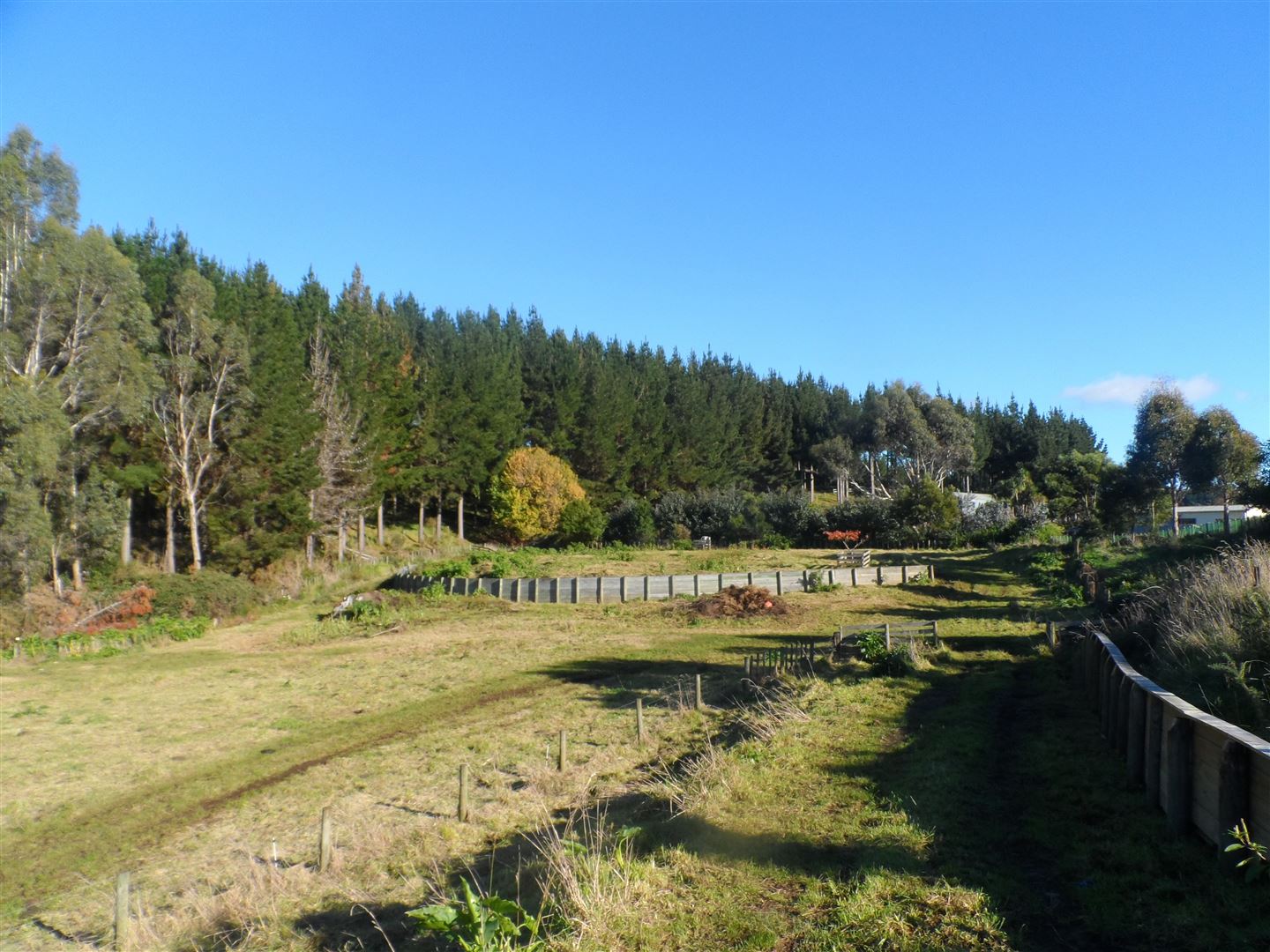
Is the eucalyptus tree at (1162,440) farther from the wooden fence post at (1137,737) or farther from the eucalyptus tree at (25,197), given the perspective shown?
the eucalyptus tree at (25,197)

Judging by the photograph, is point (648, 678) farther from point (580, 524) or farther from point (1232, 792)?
point (580, 524)

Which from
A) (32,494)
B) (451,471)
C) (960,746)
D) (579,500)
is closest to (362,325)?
(451,471)

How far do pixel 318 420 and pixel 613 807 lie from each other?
46310mm

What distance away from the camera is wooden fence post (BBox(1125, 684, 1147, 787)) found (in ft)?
27.8

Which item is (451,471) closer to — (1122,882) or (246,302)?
(246,302)

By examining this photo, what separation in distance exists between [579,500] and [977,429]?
56596 mm

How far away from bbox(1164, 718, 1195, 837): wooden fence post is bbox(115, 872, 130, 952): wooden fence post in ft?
29.3

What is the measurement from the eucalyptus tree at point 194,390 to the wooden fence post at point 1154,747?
149 feet

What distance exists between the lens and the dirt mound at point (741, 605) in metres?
33.0

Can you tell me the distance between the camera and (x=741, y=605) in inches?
1314

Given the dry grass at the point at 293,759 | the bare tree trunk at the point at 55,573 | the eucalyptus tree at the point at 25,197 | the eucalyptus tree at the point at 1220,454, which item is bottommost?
the dry grass at the point at 293,759

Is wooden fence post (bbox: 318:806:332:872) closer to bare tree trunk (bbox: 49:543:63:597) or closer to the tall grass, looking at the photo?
the tall grass

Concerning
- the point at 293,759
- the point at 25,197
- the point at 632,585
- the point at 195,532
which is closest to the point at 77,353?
the point at 25,197

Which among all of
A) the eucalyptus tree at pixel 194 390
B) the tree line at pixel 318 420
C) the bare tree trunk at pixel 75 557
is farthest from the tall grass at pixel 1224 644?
the eucalyptus tree at pixel 194 390
